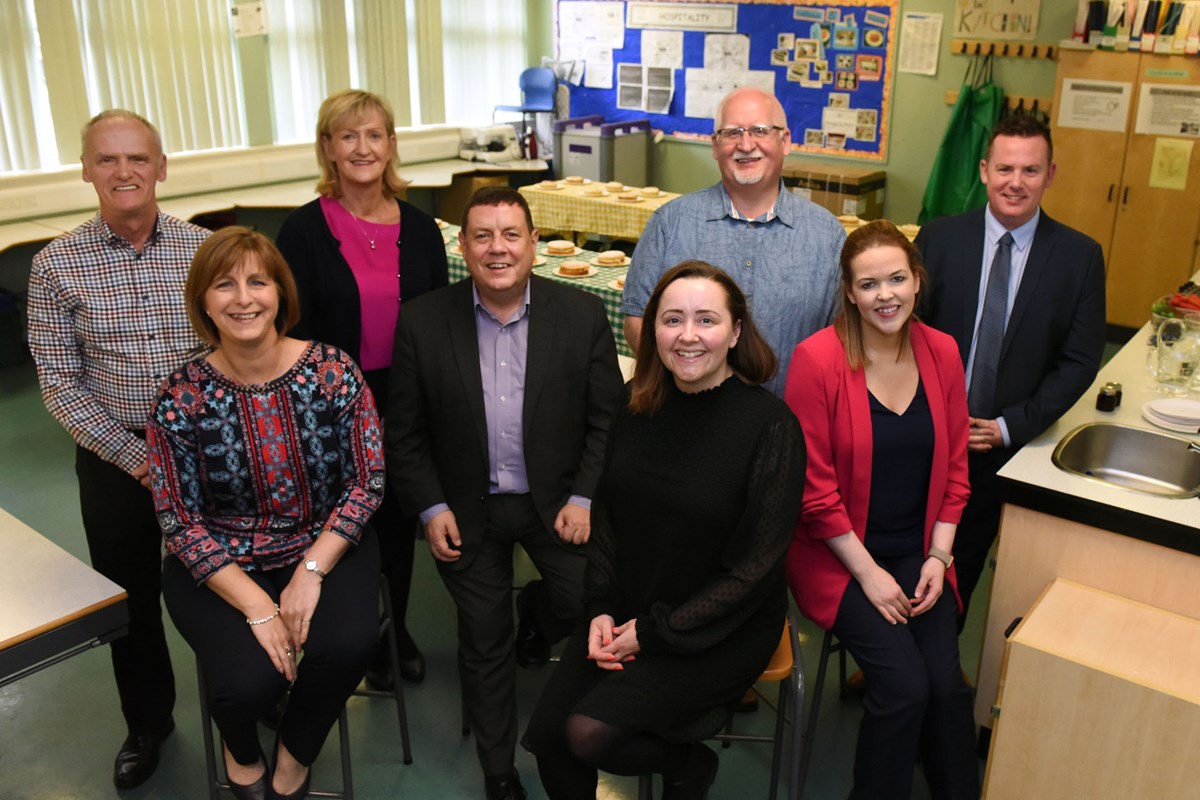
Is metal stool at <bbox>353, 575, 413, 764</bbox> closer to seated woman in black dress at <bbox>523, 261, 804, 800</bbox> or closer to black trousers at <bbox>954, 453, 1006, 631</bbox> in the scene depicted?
seated woman in black dress at <bbox>523, 261, 804, 800</bbox>

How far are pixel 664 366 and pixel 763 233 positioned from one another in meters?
0.61

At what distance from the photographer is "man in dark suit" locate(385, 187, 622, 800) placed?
244 centimetres

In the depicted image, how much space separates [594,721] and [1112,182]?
4.93 meters

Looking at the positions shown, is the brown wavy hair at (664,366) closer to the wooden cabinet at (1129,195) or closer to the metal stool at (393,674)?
the metal stool at (393,674)

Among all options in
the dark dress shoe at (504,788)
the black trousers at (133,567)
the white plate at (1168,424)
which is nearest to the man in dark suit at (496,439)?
the dark dress shoe at (504,788)

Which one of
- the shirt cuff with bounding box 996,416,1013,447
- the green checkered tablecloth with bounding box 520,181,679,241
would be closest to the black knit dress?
the shirt cuff with bounding box 996,416,1013,447

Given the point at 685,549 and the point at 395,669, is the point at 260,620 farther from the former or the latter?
the point at 685,549

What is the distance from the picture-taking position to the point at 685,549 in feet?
6.85

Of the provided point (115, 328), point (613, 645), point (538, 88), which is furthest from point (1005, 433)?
point (538, 88)

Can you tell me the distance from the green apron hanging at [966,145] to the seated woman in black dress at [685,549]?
192 inches

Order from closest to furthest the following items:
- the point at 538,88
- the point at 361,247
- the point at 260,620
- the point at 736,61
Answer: the point at 260,620 < the point at 361,247 < the point at 736,61 < the point at 538,88

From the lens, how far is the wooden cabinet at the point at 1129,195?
542cm

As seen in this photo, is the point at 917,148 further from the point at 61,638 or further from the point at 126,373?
the point at 61,638

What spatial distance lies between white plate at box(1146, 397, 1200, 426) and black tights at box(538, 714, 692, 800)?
153 centimetres
